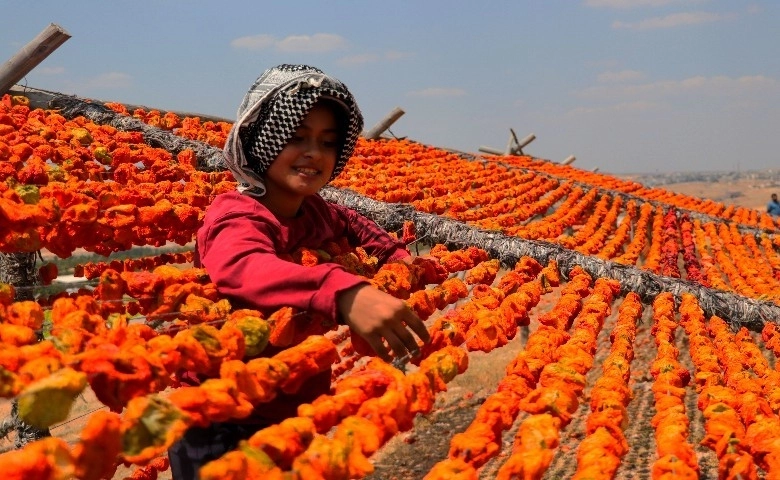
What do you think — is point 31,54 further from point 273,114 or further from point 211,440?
point 211,440

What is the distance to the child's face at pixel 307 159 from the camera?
237 centimetres

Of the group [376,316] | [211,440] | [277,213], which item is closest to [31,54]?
[277,213]

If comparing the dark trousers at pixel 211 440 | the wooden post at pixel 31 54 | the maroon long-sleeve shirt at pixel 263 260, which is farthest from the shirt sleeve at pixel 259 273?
the wooden post at pixel 31 54

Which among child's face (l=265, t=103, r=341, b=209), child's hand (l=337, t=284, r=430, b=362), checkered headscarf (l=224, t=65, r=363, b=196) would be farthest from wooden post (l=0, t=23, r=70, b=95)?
child's hand (l=337, t=284, r=430, b=362)

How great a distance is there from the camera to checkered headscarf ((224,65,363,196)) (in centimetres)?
229

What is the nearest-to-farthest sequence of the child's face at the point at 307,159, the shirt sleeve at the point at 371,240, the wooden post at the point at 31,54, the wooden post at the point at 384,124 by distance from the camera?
the child's face at the point at 307,159 < the shirt sleeve at the point at 371,240 < the wooden post at the point at 31,54 < the wooden post at the point at 384,124

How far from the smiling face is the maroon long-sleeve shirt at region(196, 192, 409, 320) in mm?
130

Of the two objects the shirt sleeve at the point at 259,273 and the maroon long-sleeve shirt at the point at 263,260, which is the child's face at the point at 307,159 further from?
the shirt sleeve at the point at 259,273

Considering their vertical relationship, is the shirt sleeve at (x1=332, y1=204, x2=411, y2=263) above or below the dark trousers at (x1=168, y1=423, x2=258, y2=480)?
above

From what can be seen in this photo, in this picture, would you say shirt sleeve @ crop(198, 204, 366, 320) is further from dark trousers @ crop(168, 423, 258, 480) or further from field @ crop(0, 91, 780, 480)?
dark trousers @ crop(168, 423, 258, 480)

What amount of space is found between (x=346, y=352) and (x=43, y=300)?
219 cm

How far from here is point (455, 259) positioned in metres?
3.41

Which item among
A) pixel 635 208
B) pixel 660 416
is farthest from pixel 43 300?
pixel 635 208

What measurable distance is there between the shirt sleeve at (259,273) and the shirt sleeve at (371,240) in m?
0.77
